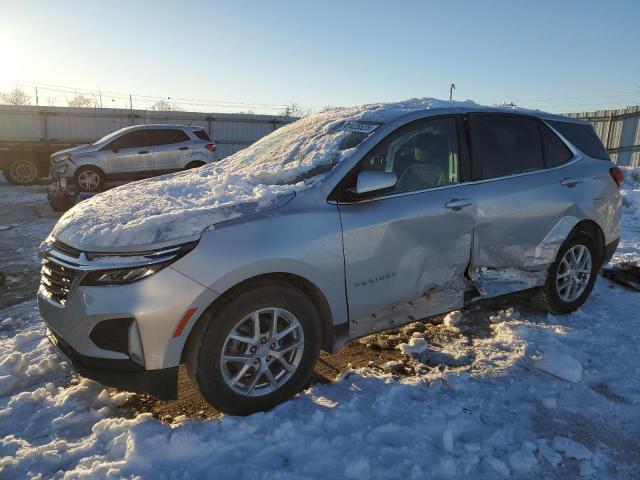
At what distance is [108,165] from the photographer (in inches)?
477

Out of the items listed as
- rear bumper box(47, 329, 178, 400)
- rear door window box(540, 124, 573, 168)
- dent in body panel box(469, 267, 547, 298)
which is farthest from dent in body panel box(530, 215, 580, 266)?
rear bumper box(47, 329, 178, 400)

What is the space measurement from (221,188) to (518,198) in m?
2.31

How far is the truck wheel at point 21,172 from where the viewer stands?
51.1 ft

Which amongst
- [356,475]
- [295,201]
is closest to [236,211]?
[295,201]

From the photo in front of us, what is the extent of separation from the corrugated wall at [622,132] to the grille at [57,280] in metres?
17.6

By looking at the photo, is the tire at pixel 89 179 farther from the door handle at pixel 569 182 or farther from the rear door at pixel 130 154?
the door handle at pixel 569 182

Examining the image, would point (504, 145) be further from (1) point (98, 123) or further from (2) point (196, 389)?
(1) point (98, 123)

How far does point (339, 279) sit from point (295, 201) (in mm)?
547

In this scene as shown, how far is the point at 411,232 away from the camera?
324 centimetres

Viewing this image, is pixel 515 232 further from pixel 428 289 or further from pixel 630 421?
pixel 630 421

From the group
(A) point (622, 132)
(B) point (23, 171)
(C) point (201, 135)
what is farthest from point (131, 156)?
(A) point (622, 132)

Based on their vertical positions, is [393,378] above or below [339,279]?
below

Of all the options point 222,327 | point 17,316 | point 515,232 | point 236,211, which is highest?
point 236,211

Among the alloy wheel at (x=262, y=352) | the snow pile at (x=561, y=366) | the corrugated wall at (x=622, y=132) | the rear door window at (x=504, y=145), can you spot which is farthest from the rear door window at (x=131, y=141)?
the corrugated wall at (x=622, y=132)
